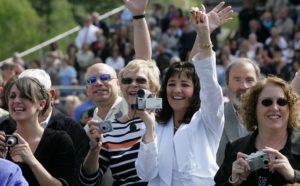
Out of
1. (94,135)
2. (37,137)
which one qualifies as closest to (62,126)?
(37,137)

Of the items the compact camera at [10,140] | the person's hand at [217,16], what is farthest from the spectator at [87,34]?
the compact camera at [10,140]

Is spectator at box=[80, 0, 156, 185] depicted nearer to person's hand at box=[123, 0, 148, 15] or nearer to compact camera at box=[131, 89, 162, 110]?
person's hand at box=[123, 0, 148, 15]

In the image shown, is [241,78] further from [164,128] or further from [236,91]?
[164,128]

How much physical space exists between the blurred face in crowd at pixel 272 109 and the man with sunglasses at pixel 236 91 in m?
0.94

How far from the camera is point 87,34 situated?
25.9 metres

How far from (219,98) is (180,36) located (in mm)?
16602

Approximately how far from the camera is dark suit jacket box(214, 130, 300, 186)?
20.8 feet

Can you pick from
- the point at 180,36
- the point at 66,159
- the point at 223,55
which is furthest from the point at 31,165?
the point at 180,36

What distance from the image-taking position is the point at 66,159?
7133 millimetres

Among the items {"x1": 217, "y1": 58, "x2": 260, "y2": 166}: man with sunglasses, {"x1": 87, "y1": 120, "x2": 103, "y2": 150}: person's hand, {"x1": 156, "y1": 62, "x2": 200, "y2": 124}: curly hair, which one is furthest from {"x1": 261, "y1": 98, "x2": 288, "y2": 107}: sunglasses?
{"x1": 87, "y1": 120, "x2": 103, "y2": 150}: person's hand

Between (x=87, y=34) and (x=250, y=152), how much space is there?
1959 cm

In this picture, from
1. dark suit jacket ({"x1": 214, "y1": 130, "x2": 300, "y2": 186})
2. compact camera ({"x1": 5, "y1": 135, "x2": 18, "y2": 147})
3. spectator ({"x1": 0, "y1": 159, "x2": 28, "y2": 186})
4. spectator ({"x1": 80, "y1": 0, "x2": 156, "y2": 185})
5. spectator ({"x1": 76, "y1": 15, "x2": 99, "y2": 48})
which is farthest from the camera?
spectator ({"x1": 76, "y1": 15, "x2": 99, "y2": 48})

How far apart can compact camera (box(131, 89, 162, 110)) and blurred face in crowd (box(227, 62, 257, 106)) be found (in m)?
1.36

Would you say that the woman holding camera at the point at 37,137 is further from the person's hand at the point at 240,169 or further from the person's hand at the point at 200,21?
the person's hand at the point at 240,169
